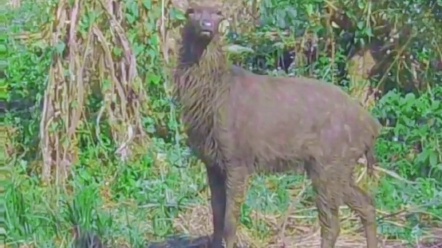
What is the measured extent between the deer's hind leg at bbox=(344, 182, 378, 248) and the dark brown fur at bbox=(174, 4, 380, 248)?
184 millimetres

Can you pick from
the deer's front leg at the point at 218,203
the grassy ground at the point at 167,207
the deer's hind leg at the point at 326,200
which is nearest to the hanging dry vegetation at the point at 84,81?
the grassy ground at the point at 167,207

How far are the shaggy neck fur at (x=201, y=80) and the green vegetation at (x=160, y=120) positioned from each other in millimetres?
1294

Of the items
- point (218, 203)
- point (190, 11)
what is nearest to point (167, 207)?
point (218, 203)

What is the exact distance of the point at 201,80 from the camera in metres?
6.32

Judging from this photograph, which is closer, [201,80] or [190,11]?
[190,11]

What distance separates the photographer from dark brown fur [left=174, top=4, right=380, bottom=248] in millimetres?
6316

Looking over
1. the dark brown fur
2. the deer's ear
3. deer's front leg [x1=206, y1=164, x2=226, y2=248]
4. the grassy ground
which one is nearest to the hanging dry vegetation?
the grassy ground

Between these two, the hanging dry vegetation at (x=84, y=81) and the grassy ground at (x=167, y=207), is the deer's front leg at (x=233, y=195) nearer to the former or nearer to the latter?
the grassy ground at (x=167, y=207)

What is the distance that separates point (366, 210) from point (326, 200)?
37 cm

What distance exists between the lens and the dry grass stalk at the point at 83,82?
8.54 meters

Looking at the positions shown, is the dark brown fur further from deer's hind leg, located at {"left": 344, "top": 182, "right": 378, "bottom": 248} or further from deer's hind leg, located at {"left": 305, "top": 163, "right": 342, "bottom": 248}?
deer's hind leg, located at {"left": 344, "top": 182, "right": 378, "bottom": 248}

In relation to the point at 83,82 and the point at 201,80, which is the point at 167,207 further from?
the point at 201,80

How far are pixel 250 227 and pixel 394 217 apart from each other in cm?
105

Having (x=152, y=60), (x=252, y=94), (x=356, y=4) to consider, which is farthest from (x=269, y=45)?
(x=252, y=94)
